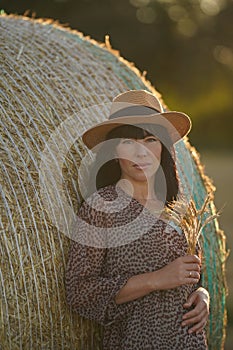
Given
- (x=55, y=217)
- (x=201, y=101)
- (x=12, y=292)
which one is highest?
(x=201, y=101)

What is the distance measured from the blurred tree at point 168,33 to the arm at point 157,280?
35.0ft

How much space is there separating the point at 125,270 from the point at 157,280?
0.52 ft

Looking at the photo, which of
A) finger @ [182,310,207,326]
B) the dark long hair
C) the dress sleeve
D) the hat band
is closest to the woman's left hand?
finger @ [182,310,207,326]

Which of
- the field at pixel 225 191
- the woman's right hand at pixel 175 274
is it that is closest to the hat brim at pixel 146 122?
the field at pixel 225 191

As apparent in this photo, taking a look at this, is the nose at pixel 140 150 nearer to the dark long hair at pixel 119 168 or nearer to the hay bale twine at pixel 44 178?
the dark long hair at pixel 119 168

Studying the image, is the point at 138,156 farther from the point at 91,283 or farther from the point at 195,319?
the point at 195,319

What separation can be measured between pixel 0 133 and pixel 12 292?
714 millimetres

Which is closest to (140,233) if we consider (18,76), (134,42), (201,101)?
(18,76)

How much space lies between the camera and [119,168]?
4.05 meters

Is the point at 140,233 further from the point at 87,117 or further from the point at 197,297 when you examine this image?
the point at 87,117

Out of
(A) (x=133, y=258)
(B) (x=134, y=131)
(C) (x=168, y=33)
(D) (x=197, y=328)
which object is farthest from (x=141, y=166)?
(C) (x=168, y=33)

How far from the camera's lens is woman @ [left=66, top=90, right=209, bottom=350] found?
3877mm

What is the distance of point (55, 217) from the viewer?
4.02m

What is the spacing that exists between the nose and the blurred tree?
10.4 meters
